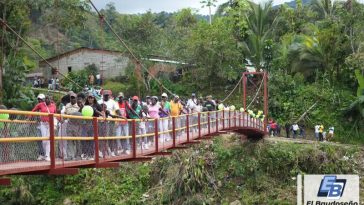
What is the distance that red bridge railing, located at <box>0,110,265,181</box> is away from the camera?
20.7ft

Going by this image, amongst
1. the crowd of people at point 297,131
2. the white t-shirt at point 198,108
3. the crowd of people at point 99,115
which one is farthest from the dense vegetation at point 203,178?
the crowd of people at point 99,115

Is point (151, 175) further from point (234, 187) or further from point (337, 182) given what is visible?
point (337, 182)

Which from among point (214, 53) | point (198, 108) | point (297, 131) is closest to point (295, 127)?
point (297, 131)

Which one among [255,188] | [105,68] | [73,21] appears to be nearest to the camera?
[73,21]

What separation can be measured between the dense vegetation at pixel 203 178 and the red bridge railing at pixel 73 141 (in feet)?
28.8

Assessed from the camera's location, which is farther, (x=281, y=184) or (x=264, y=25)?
(x=264, y=25)

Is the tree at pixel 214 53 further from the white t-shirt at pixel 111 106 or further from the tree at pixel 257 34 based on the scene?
the white t-shirt at pixel 111 106

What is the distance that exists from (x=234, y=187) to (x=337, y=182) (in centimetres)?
352

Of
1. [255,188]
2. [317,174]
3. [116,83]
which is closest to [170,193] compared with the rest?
[255,188]

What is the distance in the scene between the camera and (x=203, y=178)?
66.9 feet

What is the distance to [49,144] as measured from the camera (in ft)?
22.6
